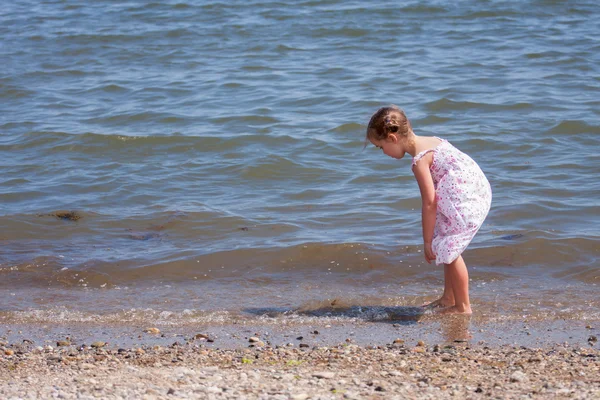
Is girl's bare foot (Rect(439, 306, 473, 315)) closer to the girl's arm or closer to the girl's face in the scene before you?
the girl's arm

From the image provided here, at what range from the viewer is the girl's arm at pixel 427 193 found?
5.22 metres

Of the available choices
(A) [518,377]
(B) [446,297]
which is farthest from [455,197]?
(A) [518,377]

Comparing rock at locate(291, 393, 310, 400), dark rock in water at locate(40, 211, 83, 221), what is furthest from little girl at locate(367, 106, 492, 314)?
dark rock in water at locate(40, 211, 83, 221)

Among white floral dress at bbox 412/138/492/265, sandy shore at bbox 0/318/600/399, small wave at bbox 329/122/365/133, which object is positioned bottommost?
small wave at bbox 329/122/365/133

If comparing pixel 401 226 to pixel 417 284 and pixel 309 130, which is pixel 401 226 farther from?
pixel 309 130

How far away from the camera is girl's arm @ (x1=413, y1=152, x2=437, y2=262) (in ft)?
17.1

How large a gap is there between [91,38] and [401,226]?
29.4ft

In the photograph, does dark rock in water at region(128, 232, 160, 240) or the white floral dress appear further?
dark rock in water at region(128, 232, 160, 240)

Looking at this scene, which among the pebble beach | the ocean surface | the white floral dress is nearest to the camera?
the pebble beach

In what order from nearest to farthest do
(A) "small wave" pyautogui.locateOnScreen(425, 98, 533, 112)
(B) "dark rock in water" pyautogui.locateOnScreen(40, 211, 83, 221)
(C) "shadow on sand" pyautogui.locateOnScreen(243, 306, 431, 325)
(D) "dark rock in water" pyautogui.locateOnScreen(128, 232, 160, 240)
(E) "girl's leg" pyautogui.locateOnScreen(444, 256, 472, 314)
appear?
(E) "girl's leg" pyautogui.locateOnScreen(444, 256, 472, 314) < (C) "shadow on sand" pyautogui.locateOnScreen(243, 306, 431, 325) < (D) "dark rock in water" pyautogui.locateOnScreen(128, 232, 160, 240) < (B) "dark rock in water" pyautogui.locateOnScreen(40, 211, 83, 221) < (A) "small wave" pyautogui.locateOnScreen(425, 98, 533, 112)

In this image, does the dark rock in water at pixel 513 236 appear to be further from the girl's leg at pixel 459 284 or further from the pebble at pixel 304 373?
the pebble at pixel 304 373

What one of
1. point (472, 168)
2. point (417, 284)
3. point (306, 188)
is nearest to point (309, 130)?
point (306, 188)

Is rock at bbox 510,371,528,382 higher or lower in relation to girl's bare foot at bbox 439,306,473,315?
higher

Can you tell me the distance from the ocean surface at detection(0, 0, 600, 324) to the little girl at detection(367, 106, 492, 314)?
62 centimetres
